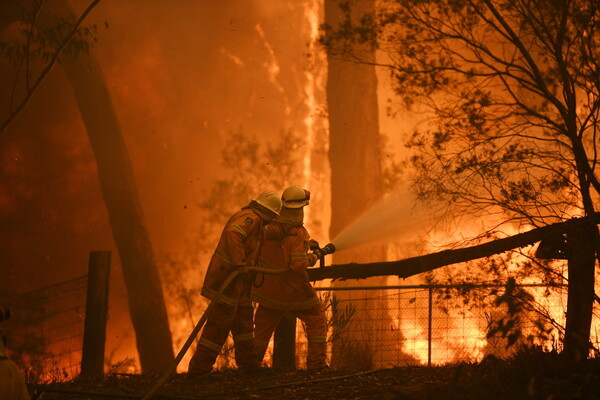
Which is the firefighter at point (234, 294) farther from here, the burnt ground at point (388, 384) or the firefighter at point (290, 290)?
the firefighter at point (290, 290)

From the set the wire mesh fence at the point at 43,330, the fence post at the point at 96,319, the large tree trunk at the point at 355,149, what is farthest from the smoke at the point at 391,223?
the large tree trunk at the point at 355,149

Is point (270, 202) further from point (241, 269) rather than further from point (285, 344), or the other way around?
point (285, 344)

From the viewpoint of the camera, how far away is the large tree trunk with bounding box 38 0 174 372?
Answer: 12578 mm

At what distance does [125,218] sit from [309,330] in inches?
Result: 285

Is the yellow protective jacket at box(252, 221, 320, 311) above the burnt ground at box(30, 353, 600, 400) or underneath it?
above

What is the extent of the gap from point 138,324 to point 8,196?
3782mm

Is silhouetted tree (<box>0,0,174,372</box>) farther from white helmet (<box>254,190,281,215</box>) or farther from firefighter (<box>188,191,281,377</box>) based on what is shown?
white helmet (<box>254,190,281,215</box>)

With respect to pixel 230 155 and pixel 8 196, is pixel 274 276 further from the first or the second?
pixel 230 155

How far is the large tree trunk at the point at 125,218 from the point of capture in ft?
41.3

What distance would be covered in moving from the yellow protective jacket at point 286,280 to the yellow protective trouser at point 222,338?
0.44 m

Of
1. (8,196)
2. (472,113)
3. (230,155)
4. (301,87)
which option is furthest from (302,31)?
(472,113)

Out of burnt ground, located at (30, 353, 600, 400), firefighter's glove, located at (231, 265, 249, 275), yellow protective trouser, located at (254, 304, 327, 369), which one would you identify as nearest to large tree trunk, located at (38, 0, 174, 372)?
yellow protective trouser, located at (254, 304, 327, 369)

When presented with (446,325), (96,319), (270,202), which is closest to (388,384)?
(270,202)

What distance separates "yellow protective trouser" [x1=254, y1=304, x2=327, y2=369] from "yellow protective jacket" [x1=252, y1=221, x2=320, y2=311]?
0.36ft
